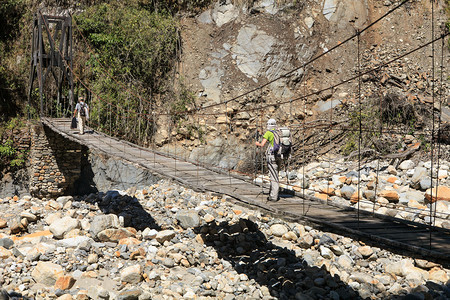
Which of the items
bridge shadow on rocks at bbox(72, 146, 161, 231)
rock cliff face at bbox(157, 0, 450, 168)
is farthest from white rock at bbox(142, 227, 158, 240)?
rock cliff face at bbox(157, 0, 450, 168)

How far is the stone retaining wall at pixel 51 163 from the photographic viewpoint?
9.20 m

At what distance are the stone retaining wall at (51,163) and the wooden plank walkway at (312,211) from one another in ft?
8.21

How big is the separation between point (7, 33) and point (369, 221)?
34.7 ft

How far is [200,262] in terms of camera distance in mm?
5926

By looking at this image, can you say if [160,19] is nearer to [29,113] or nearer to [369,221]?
[29,113]

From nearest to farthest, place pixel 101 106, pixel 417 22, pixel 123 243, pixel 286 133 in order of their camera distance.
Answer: pixel 286 133 → pixel 123 243 → pixel 101 106 → pixel 417 22

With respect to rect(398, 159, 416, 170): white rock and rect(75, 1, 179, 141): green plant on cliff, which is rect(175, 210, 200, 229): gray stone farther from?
rect(398, 159, 416, 170): white rock

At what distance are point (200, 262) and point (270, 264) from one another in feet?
2.97

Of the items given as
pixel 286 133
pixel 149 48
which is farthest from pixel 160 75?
pixel 286 133

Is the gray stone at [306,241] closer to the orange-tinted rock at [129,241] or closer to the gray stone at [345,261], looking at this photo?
the gray stone at [345,261]

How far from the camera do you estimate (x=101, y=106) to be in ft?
33.7

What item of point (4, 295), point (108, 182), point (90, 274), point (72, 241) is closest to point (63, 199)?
point (108, 182)

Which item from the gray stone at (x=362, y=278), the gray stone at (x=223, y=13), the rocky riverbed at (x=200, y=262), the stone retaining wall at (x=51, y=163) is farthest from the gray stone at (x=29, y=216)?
the gray stone at (x=223, y=13)

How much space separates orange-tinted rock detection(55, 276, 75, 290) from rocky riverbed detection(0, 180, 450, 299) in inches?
0.4
